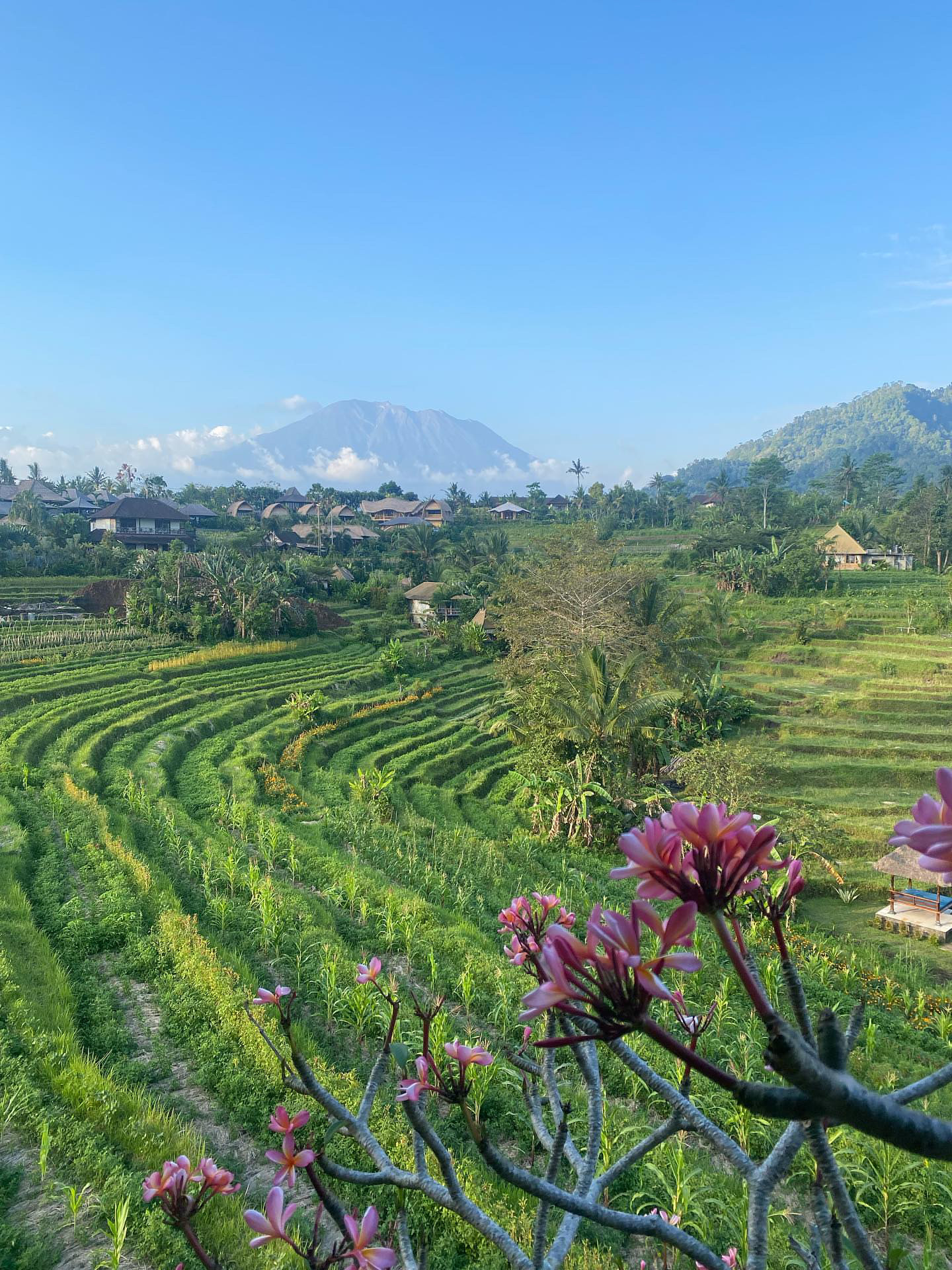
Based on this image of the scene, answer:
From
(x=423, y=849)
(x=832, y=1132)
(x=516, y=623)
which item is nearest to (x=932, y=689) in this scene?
(x=516, y=623)


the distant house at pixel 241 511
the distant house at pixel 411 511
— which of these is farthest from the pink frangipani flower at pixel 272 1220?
the distant house at pixel 411 511

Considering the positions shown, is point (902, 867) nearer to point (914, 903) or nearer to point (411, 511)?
point (914, 903)

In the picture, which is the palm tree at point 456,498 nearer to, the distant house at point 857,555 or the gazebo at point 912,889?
the distant house at point 857,555

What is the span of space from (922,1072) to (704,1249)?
7.38 meters

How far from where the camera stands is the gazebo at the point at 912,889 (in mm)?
10945

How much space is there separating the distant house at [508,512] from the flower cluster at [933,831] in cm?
6837

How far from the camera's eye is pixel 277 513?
203 feet

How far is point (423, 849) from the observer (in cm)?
1252

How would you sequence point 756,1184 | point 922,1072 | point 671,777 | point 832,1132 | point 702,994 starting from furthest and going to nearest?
point 671,777, point 702,994, point 922,1072, point 832,1132, point 756,1184

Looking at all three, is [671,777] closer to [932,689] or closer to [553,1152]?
[932,689]

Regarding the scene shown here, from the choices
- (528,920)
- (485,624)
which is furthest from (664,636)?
(528,920)

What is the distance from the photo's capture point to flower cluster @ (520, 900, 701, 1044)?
99cm

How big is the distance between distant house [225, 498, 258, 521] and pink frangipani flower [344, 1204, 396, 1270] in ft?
206

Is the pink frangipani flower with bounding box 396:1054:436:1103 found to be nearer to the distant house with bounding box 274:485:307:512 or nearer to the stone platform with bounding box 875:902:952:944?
the stone platform with bounding box 875:902:952:944
